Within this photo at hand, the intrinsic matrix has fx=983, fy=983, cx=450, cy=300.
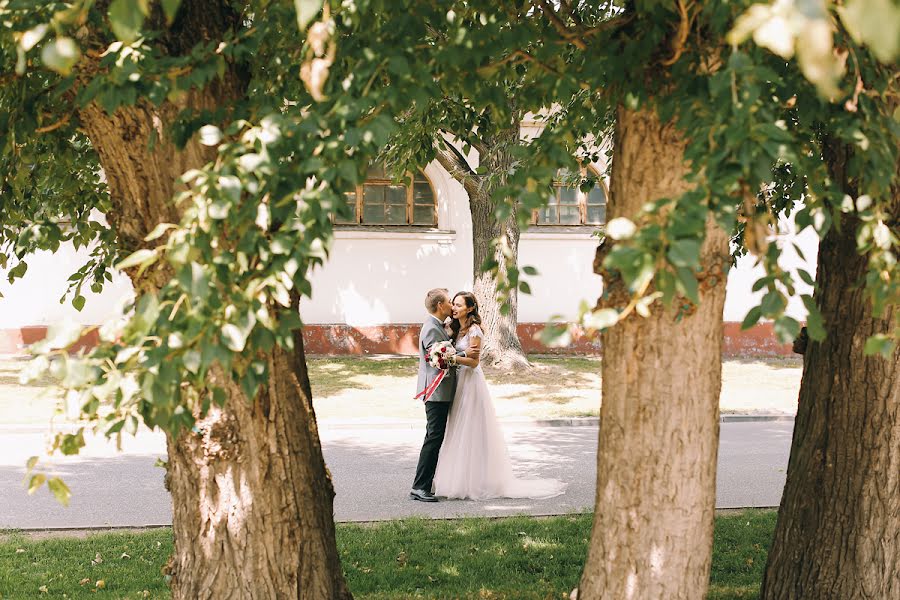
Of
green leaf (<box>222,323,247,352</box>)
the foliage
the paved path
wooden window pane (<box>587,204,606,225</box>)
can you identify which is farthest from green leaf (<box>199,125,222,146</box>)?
wooden window pane (<box>587,204,606,225</box>)

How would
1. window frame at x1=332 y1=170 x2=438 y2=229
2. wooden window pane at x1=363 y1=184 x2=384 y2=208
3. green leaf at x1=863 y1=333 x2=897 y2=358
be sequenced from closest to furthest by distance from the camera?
green leaf at x1=863 y1=333 x2=897 y2=358 → window frame at x1=332 y1=170 x2=438 y2=229 → wooden window pane at x1=363 y1=184 x2=384 y2=208

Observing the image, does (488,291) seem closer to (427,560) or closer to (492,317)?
(492,317)

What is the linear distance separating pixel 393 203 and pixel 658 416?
16.6 metres

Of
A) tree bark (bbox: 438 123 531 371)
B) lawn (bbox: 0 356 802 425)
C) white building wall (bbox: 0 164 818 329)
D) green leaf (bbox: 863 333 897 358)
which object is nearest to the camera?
green leaf (bbox: 863 333 897 358)

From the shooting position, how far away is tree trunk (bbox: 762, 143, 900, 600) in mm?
4559

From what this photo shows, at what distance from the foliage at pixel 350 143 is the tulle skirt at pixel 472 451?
16.1 ft

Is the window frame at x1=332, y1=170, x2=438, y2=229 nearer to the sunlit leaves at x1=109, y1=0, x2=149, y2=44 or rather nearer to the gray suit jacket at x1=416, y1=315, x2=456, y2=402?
the gray suit jacket at x1=416, y1=315, x2=456, y2=402

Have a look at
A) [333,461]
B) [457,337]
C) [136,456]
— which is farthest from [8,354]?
[457,337]

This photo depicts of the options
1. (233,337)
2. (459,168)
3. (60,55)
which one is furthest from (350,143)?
(459,168)

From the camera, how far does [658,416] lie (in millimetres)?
3436

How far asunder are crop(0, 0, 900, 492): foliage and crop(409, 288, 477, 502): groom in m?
4.56

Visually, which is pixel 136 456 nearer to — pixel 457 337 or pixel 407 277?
pixel 457 337

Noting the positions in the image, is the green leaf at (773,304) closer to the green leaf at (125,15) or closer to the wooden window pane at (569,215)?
the green leaf at (125,15)

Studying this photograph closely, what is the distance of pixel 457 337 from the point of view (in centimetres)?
852
